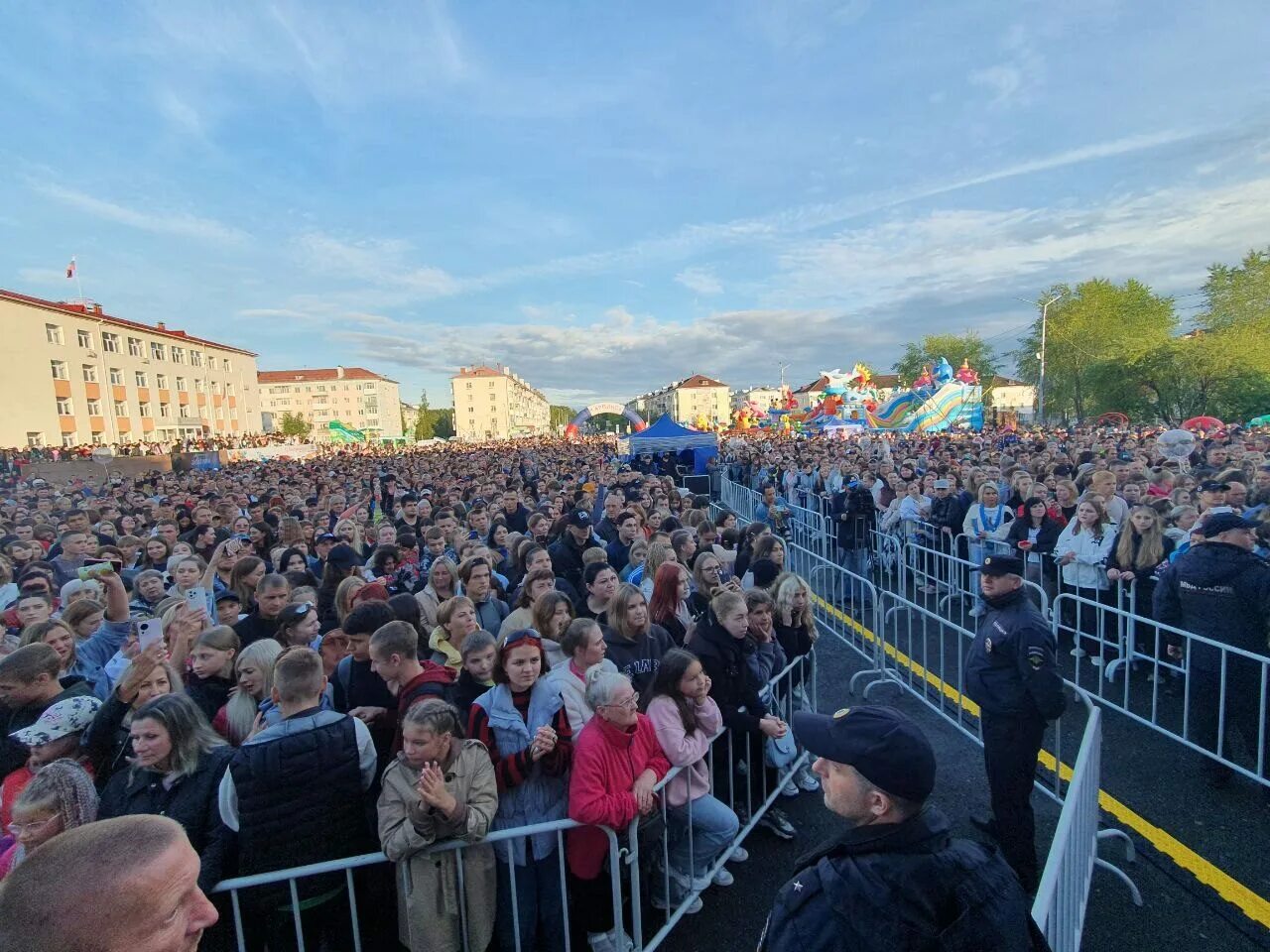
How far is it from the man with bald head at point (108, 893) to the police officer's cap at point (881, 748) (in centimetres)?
162

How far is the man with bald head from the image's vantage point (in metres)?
1.14

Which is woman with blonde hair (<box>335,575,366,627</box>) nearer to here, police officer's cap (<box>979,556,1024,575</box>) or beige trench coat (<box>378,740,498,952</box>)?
beige trench coat (<box>378,740,498,952</box>)

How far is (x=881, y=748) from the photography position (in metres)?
1.77

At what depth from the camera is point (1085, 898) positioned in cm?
311

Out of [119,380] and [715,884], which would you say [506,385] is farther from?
[715,884]

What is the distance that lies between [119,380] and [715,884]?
67.5 metres

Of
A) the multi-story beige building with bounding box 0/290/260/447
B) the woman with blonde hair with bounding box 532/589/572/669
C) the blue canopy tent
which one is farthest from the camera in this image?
the multi-story beige building with bounding box 0/290/260/447

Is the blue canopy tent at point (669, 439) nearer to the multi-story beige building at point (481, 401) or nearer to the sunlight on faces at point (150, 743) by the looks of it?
the sunlight on faces at point (150, 743)

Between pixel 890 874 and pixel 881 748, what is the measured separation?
307 millimetres

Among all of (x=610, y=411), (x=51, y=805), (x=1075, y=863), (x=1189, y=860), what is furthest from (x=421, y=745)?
(x=610, y=411)

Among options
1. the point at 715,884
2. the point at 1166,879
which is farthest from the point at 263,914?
the point at 1166,879

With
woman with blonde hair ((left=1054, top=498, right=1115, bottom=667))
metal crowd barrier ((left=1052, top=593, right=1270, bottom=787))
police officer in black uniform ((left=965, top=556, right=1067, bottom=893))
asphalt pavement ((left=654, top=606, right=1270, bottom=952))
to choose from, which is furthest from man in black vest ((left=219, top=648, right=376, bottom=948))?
woman with blonde hair ((left=1054, top=498, right=1115, bottom=667))

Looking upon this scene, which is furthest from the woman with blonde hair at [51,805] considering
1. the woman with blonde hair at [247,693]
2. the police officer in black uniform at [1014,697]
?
the police officer in black uniform at [1014,697]

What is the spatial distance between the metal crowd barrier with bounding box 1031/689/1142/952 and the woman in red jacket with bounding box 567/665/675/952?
158 centimetres
